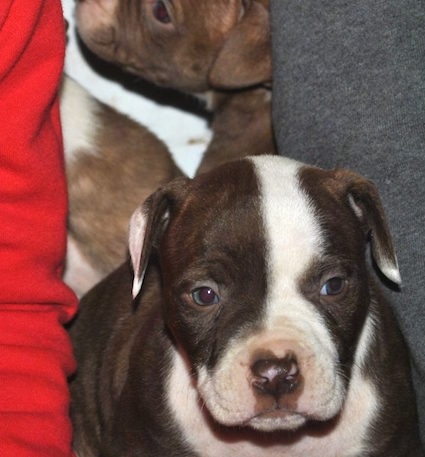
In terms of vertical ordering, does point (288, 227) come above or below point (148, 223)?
above

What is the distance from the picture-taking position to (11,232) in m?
3.37

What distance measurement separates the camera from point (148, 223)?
3090 mm

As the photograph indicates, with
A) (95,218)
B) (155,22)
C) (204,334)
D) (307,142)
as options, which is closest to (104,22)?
(155,22)

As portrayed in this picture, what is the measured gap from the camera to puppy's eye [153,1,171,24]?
13.4 ft

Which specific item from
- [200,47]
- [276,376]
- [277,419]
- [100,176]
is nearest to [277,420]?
[277,419]

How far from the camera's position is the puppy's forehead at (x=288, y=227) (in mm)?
2865

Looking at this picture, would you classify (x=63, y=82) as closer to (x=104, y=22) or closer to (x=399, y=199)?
(x=104, y=22)

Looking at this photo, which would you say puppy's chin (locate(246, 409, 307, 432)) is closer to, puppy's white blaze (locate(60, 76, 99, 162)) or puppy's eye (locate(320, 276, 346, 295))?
puppy's eye (locate(320, 276, 346, 295))

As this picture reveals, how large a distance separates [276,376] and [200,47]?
1.78m

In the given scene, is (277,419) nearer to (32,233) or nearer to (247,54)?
(32,233)

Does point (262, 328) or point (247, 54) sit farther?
point (247, 54)

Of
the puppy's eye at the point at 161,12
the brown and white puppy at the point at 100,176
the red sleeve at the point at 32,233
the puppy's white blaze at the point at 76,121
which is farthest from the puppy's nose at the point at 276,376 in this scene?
the puppy's eye at the point at 161,12

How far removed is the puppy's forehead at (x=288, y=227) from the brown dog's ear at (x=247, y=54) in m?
1.05

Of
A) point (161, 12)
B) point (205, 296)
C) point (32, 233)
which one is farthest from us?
point (161, 12)
